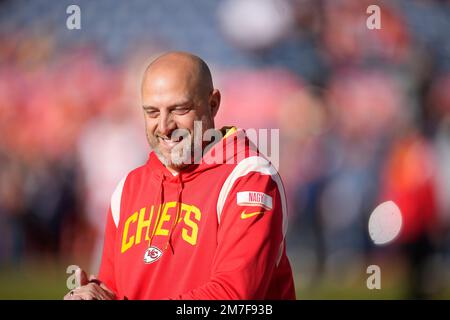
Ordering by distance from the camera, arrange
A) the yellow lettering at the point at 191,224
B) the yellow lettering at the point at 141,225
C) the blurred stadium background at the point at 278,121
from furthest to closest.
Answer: the blurred stadium background at the point at 278,121 < the yellow lettering at the point at 141,225 < the yellow lettering at the point at 191,224

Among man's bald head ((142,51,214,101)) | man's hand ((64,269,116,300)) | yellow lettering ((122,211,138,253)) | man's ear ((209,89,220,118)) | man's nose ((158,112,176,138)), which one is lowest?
man's hand ((64,269,116,300))

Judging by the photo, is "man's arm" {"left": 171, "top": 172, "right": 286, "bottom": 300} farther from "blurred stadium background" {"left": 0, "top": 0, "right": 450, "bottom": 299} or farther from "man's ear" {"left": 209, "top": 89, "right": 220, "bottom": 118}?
"blurred stadium background" {"left": 0, "top": 0, "right": 450, "bottom": 299}

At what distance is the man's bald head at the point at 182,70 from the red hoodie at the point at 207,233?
6.4 inches

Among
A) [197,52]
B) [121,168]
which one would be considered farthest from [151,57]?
[121,168]

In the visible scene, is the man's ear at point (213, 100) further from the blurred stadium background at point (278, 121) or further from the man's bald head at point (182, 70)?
the blurred stadium background at point (278, 121)

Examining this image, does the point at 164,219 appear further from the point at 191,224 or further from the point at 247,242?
the point at 247,242

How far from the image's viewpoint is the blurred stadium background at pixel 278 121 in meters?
4.16

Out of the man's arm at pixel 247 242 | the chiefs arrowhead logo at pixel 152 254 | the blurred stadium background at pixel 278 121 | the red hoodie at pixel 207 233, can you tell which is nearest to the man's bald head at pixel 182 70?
the red hoodie at pixel 207 233

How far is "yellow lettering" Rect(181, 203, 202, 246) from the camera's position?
184 centimetres

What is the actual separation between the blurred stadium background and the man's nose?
225 centimetres

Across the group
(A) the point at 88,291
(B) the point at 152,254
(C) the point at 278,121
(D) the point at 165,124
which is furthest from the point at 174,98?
(C) the point at 278,121

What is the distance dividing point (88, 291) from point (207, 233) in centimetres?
33

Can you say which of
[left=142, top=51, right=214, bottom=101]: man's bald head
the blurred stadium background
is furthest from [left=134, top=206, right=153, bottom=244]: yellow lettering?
the blurred stadium background

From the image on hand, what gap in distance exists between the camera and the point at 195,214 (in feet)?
6.13
